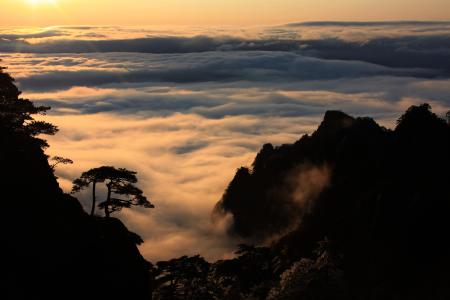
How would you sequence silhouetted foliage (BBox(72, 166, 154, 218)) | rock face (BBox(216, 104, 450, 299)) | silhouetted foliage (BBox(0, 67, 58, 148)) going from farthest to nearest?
1. rock face (BBox(216, 104, 450, 299))
2. silhouetted foliage (BBox(72, 166, 154, 218))
3. silhouetted foliage (BBox(0, 67, 58, 148))

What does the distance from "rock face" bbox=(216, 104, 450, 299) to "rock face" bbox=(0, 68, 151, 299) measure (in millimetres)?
19358

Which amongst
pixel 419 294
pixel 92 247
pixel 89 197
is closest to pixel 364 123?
pixel 419 294

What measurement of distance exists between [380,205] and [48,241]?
3846 cm

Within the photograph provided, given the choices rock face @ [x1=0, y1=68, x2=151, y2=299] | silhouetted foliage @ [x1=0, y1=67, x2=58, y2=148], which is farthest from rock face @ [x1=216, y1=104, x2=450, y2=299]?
silhouetted foliage @ [x1=0, y1=67, x2=58, y2=148]

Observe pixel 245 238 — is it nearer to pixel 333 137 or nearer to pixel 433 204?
pixel 333 137

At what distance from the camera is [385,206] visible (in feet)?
208

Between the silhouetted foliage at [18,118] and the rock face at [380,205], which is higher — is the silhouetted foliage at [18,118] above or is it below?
above

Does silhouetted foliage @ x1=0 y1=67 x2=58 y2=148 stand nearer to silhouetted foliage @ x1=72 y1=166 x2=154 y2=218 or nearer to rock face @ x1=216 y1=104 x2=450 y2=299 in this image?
silhouetted foliage @ x1=72 y1=166 x2=154 y2=218

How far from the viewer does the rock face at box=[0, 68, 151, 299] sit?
37.5 meters

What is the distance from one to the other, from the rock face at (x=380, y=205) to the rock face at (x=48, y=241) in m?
19.4

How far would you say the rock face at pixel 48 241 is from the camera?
37.5 metres

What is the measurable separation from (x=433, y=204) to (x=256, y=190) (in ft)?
223

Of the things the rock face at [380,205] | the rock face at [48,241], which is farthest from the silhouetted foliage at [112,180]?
the rock face at [380,205]

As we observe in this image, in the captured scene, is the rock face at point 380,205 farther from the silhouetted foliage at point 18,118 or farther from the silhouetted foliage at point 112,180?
the silhouetted foliage at point 18,118
